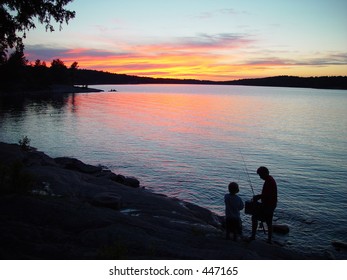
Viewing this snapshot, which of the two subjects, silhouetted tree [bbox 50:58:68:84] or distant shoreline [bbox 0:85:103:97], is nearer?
distant shoreline [bbox 0:85:103:97]

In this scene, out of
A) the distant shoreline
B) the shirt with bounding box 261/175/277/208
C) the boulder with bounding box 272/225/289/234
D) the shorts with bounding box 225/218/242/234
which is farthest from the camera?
the distant shoreline

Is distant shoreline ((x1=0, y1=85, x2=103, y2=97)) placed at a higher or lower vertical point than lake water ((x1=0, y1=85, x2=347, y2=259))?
higher

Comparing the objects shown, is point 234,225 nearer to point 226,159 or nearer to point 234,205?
point 234,205

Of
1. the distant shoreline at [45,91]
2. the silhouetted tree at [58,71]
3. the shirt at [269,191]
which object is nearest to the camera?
the shirt at [269,191]

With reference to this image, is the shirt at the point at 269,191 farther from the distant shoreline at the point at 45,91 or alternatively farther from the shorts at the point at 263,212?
the distant shoreline at the point at 45,91

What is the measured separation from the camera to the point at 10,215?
8.34 m

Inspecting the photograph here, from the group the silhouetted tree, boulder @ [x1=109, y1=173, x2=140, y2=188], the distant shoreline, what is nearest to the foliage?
boulder @ [x1=109, y1=173, x2=140, y2=188]

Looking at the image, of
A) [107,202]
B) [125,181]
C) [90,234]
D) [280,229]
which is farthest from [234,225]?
[125,181]

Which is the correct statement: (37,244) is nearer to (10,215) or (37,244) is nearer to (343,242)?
(10,215)

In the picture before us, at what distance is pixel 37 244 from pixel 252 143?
119 feet

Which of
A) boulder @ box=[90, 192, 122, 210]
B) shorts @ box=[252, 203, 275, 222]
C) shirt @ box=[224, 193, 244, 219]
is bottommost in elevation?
boulder @ box=[90, 192, 122, 210]

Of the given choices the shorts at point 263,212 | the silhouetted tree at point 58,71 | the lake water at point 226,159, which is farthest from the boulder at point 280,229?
the silhouetted tree at point 58,71

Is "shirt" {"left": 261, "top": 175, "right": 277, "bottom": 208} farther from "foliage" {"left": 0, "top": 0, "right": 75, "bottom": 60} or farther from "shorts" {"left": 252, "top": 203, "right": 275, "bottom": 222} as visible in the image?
"foliage" {"left": 0, "top": 0, "right": 75, "bottom": 60}
